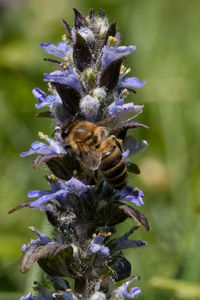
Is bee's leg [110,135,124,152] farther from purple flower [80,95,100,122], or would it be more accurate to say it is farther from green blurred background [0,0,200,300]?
green blurred background [0,0,200,300]

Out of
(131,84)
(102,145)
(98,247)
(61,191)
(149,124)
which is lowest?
(98,247)

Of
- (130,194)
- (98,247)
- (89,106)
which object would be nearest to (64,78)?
(89,106)

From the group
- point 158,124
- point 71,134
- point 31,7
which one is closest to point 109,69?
point 71,134

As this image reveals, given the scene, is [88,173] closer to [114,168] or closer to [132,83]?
[114,168]

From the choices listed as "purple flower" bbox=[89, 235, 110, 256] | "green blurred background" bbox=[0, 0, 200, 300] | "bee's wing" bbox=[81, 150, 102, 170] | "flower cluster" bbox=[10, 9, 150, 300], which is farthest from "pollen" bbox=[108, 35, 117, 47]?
"green blurred background" bbox=[0, 0, 200, 300]

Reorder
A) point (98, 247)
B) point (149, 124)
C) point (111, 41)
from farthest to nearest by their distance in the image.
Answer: point (149, 124) → point (111, 41) → point (98, 247)

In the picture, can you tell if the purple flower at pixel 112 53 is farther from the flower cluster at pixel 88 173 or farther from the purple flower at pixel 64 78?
the purple flower at pixel 64 78

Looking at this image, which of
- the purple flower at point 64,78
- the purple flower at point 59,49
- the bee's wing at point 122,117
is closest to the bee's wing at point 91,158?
the bee's wing at point 122,117

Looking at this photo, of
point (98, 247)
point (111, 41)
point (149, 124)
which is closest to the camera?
point (98, 247)

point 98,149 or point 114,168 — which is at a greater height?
point 98,149
